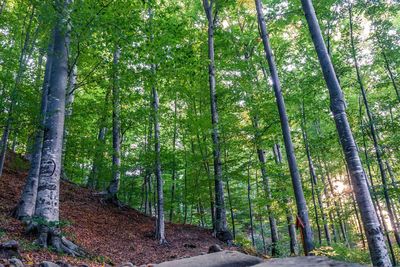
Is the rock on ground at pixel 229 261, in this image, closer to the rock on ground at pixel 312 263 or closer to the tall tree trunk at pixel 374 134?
the rock on ground at pixel 312 263

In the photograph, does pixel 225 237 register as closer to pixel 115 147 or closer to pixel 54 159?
pixel 115 147

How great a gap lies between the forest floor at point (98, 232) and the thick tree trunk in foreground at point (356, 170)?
578cm

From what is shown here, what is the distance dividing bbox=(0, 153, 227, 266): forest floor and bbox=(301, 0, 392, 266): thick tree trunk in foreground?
19.0ft

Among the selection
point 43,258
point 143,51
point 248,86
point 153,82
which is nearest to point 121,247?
point 43,258

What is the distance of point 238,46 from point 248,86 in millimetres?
3026

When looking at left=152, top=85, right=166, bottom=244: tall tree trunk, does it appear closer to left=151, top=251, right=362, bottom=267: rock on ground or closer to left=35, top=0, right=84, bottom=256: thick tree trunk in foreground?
left=35, top=0, right=84, bottom=256: thick tree trunk in foreground

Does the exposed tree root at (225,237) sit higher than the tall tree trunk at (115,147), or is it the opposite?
the tall tree trunk at (115,147)

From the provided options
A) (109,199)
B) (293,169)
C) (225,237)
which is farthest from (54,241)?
(109,199)

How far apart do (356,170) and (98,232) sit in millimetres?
8591

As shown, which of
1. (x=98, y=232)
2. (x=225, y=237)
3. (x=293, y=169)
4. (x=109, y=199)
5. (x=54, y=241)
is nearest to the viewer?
(x=54, y=241)

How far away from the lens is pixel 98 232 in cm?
1032

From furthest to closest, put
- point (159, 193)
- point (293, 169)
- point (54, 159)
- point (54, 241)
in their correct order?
point (159, 193), point (293, 169), point (54, 159), point (54, 241)

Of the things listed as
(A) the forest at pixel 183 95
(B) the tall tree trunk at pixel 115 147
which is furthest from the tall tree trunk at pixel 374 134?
(B) the tall tree trunk at pixel 115 147

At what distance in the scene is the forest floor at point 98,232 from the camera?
6.79m
